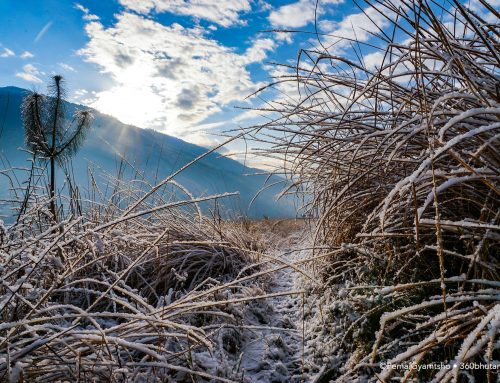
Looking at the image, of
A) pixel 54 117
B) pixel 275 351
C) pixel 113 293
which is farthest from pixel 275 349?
pixel 54 117

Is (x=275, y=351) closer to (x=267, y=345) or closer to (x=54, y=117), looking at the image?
(x=267, y=345)

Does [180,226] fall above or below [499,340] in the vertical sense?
→ below

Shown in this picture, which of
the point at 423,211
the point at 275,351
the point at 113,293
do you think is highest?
the point at 423,211

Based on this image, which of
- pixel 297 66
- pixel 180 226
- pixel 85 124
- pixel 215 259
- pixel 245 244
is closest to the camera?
pixel 297 66

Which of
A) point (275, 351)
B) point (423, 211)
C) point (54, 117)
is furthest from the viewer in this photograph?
point (54, 117)

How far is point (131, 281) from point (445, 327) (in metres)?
1.84

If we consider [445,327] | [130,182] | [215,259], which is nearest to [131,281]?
[215,259]

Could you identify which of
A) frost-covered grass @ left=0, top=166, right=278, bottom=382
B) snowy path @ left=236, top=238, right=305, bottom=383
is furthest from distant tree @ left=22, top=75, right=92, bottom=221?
snowy path @ left=236, top=238, right=305, bottom=383

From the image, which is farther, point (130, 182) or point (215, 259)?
point (130, 182)

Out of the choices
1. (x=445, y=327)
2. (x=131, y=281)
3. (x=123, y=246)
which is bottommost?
(x=131, y=281)

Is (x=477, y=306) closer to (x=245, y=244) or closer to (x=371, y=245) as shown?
(x=371, y=245)

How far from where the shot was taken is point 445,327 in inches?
36.4

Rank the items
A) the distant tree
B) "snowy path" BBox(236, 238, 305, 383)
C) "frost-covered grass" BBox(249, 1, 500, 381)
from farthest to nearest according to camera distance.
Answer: the distant tree
"snowy path" BBox(236, 238, 305, 383)
"frost-covered grass" BBox(249, 1, 500, 381)

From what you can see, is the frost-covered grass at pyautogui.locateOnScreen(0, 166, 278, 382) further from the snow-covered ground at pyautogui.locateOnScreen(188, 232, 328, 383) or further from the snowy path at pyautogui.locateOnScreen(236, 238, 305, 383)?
the snowy path at pyautogui.locateOnScreen(236, 238, 305, 383)
